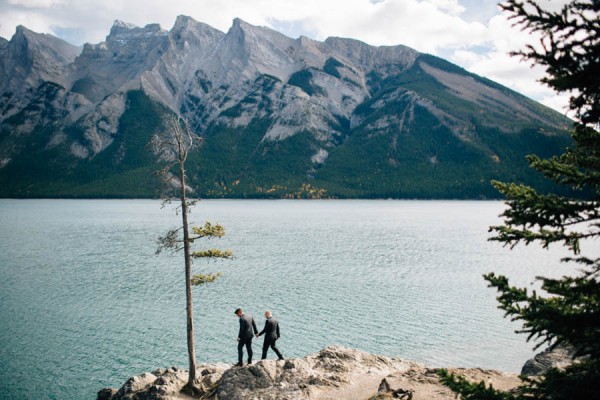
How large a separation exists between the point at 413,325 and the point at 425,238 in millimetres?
70930

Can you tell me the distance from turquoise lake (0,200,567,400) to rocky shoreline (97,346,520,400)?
6955 millimetres

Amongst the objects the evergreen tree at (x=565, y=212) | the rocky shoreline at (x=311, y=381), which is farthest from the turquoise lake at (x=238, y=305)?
the evergreen tree at (x=565, y=212)

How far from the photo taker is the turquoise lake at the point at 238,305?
110 ft

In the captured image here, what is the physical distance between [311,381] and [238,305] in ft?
87.4

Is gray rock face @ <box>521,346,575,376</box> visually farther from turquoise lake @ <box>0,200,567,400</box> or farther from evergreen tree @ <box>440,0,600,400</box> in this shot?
evergreen tree @ <box>440,0,600,400</box>

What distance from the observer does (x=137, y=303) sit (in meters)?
48.9

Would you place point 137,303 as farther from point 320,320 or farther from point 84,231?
point 84,231

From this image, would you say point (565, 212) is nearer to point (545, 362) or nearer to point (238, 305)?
point (545, 362)

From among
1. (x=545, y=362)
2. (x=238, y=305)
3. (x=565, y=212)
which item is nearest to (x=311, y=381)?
(x=545, y=362)

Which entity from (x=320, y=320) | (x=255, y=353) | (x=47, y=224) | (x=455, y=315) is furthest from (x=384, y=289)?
(x=47, y=224)

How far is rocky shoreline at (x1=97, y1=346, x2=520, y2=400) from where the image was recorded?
21172mm

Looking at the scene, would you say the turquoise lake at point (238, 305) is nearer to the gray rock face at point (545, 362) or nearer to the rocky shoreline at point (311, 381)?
the rocky shoreline at point (311, 381)

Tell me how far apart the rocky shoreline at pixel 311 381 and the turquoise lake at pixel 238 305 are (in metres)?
6.95

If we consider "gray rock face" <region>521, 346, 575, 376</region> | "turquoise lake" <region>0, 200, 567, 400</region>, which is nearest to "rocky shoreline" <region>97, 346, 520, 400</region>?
"gray rock face" <region>521, 346, 575, 376</region>
